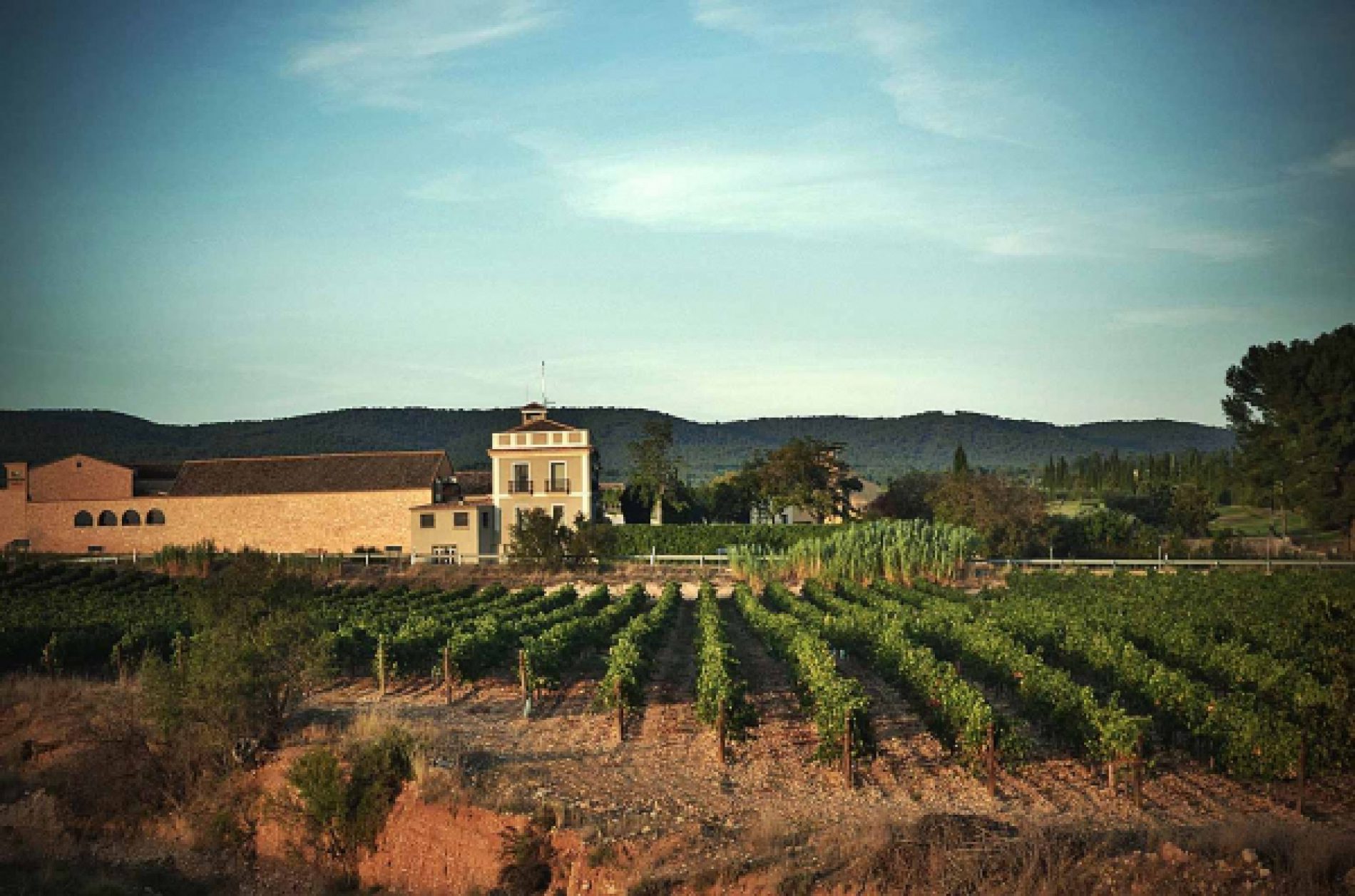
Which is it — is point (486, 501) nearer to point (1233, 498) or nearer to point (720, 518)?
point (720, 518)

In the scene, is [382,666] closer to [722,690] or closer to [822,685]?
[722,690]

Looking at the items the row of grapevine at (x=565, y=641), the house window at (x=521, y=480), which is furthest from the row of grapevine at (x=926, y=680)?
the house window at (x=521, y=480)

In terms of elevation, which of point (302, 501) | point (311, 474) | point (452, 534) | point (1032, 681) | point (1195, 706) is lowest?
point (1195, 706)

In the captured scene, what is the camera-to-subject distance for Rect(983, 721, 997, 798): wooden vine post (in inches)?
647

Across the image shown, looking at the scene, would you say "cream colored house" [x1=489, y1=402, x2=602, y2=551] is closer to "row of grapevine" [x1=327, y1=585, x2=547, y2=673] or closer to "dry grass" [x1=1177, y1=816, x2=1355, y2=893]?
"row of grapevine" [x1=327, y1=585, x2=547, y2=673]

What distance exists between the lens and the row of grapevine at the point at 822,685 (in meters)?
17.5

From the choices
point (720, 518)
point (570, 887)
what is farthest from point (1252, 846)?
point (720, 518)

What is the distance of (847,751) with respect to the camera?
17062mm

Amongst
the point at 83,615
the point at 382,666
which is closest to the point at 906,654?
the point at 382,666

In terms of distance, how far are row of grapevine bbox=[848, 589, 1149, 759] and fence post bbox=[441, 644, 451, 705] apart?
11.0m

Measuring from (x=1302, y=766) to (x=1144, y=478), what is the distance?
10325cm

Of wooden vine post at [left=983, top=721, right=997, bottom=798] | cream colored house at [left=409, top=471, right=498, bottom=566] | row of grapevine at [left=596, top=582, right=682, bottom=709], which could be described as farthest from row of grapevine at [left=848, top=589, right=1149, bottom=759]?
cream colored house at [left=409, top=471, right=498, bottom=566]

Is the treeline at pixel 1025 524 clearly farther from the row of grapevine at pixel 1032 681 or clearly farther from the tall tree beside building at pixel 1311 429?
the row of grapevine at pixel 1032 681

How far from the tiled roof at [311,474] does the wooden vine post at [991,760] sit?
4736cm
